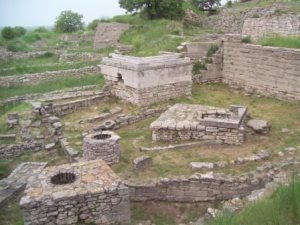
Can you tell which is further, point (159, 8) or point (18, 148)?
point (159, 8)

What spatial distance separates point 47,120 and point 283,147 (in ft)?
23.0

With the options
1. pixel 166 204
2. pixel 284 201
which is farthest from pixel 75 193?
pixel 284 201

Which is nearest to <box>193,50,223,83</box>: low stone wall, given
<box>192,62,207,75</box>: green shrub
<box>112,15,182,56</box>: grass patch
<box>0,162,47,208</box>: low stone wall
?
<box>192,62,207,75</box>: green shrub

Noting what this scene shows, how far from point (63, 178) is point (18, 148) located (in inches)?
154

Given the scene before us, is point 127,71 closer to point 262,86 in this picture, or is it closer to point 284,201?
point 262,86

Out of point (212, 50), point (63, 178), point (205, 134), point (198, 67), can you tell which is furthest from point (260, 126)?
point (212, 50)

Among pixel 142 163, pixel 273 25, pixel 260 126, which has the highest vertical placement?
pixel 273 25

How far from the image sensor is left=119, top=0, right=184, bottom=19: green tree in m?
20.4

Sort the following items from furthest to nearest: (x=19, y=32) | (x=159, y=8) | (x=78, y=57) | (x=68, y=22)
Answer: (x=68, y=22) < (x=19, y=32) < (x=78, y=57) < (x=159, y=8)

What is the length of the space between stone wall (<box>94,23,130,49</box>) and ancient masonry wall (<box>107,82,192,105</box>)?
10097mm

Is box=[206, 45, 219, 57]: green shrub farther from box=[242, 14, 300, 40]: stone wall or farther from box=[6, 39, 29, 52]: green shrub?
box=[6, 39, 29, 52]: green shrub

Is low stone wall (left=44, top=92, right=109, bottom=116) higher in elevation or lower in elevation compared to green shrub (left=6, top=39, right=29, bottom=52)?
lower

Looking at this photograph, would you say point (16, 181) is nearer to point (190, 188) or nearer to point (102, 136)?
point (102, 136)

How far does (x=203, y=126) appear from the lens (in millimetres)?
9781
